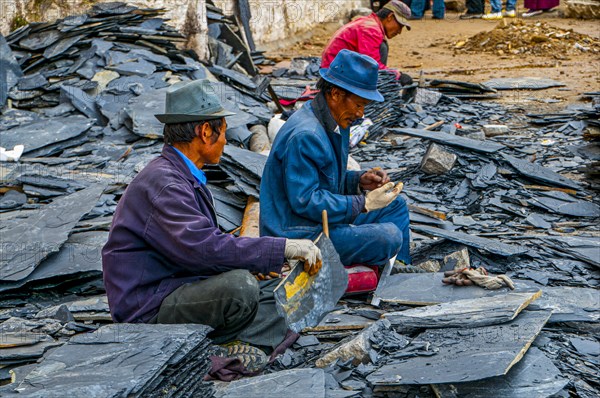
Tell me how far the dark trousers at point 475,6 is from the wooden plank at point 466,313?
1838 cm

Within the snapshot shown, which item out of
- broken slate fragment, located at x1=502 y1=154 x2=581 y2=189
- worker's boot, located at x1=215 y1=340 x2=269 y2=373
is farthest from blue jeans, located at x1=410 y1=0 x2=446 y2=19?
worker's boot, located at x1=215 y1=340 x2=269 y2=373

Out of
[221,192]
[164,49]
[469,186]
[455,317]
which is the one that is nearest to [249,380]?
[455,317]

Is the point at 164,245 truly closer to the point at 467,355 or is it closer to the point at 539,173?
the point at 467,355

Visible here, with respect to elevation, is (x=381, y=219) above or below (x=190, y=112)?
below

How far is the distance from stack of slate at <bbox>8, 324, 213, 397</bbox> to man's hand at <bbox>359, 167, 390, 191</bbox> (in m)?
2.34

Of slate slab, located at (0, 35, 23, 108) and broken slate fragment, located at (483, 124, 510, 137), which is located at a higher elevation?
slate slab, located at (0, 35, 23, 108)

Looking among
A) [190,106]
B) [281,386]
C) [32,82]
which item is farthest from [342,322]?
[32,82]

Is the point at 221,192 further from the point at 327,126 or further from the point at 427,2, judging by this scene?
the point at 427,2

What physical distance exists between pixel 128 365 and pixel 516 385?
172cm

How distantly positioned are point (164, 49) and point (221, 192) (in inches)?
191

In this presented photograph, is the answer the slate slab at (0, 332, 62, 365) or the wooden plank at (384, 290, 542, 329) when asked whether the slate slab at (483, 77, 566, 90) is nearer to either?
the wooden plank at (384, 290, 542, 329)

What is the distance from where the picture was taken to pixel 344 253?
5195 millimetres

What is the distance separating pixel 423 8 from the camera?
21.7 metres

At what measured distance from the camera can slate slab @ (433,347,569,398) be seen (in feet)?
11.5
